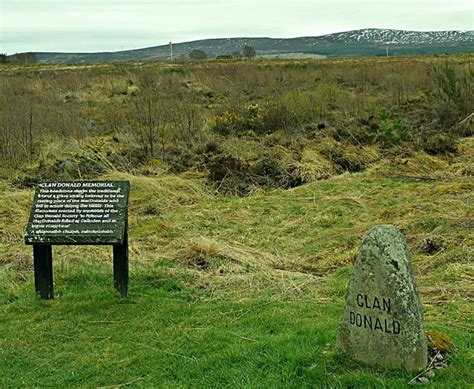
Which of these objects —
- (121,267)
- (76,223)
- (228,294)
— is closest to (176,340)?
(228,294)

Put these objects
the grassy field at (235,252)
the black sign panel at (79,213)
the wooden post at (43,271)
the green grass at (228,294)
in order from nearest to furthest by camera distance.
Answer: the green grass at (228,294) < the grassy field at (235,252) < the black sign panel at (79,213) < the wooden post at (43,271)

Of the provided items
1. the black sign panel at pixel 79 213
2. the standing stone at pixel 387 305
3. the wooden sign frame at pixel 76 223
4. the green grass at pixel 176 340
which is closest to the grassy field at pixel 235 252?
the green grass at pixel 176 340

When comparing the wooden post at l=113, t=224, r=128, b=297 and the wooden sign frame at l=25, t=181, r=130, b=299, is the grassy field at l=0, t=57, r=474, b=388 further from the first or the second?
the wooden sign frame at l=25, t=181, r=130, b=299

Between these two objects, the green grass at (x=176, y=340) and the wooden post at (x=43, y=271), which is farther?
the wooden post at (x=43, y=271)

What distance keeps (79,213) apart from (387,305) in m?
3.59

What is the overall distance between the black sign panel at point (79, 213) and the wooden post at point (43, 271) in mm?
229

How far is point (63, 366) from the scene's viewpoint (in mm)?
5441

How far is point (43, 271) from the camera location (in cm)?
696

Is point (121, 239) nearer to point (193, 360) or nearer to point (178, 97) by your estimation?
point (193, 360)

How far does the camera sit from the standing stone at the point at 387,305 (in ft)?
15.1

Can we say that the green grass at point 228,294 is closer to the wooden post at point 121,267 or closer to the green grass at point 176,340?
the green grass at point 176,340

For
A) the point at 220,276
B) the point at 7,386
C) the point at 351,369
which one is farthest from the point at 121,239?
the point at 351,369

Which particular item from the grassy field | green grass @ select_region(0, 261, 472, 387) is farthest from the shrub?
green grass @ select_region(0, 261, 472, 387)

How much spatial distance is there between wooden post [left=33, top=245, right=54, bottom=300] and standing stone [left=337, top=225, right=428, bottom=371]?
11.8 feet
